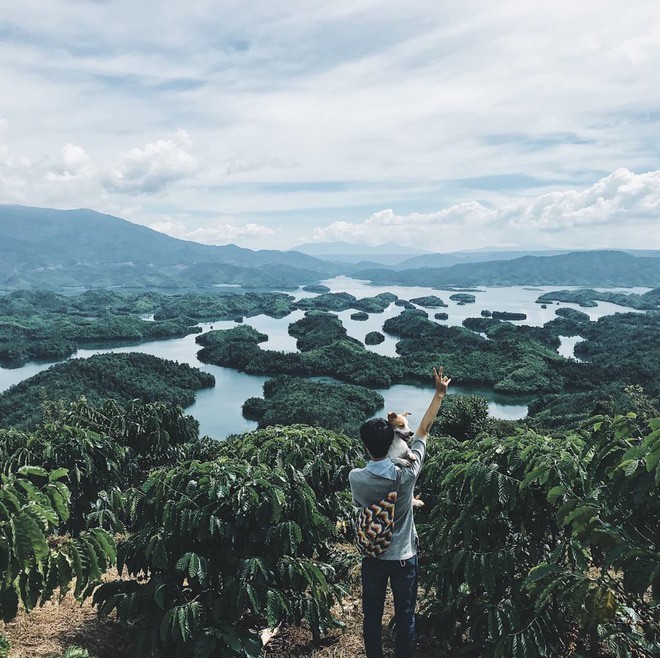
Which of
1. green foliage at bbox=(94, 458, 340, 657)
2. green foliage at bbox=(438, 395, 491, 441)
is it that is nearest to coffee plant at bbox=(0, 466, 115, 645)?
green foliage at bbox=(94, 458, 340, 657)

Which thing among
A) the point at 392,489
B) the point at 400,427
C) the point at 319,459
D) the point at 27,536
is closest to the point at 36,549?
A: the point at 27,536

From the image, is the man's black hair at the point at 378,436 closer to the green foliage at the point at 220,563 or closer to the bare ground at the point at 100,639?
the green foliage at the point at 220,563

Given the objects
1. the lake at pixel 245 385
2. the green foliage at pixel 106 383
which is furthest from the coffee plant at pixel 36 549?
the green foliage at pixel 106 383

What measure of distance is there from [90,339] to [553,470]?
12737 centimetres

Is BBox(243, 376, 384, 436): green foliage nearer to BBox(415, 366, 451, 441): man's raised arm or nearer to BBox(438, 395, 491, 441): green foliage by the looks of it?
BBox(438, 395, 491, 441): green foliage

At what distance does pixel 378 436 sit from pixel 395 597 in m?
1.57

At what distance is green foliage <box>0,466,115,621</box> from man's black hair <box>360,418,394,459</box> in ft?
7.33

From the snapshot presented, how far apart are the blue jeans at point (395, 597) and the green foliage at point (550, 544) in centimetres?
47

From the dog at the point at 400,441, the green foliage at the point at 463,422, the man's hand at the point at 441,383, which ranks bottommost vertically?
the green foliage at the point at 463,422

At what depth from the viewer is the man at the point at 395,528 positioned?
13.3ft

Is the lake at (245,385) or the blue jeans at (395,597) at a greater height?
the blue jeans at (395,597)

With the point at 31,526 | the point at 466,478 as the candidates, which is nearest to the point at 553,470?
the point at 466,478

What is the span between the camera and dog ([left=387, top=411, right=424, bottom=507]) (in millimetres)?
4160

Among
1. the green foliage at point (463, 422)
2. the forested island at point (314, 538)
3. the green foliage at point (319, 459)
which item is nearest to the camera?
the forested island at point (314, 538)
